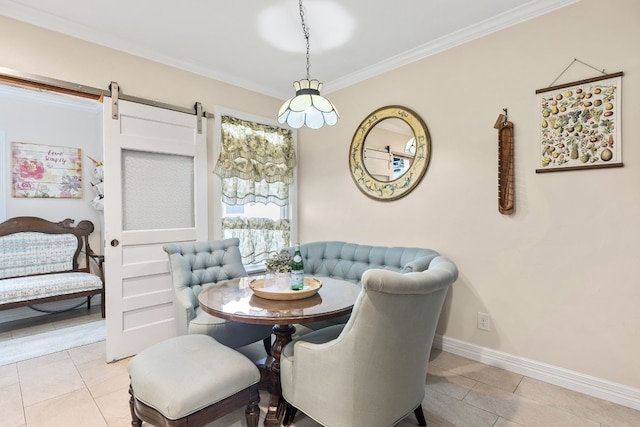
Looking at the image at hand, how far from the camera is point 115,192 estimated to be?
2.62 m

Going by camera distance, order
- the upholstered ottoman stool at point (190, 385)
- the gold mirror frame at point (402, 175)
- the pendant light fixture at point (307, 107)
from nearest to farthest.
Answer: the upholstered ottoman stool at point (190, 385) < the pendant light fixture at point (307, 107) < the gold mirror frame at point (402, 175)

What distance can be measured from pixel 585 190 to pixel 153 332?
3.49 meters

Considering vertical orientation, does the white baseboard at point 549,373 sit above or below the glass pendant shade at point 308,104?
below

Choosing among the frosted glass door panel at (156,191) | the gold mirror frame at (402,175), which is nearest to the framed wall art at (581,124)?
the gold mirror frame at (402,175)

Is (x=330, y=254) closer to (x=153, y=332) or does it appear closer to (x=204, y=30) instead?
(x=153, y=332)

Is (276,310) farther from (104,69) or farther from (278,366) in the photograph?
(104,69)

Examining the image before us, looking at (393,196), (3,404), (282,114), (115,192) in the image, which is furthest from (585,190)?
(3,404)

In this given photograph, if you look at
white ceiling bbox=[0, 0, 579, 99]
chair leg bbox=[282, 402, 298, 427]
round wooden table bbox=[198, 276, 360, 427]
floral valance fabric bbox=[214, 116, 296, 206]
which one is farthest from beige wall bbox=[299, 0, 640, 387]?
chair leg bbox=[282, 402, 298, 427]

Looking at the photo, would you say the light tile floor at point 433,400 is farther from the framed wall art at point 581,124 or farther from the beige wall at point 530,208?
the framed wall art at point 581,124

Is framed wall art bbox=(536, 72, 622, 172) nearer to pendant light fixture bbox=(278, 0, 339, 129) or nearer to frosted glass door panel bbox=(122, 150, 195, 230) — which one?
pendant light fixture bbox=(278, 0, 339, 129)

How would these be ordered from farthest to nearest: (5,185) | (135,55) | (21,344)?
(5,185), (21,344), (135,55)

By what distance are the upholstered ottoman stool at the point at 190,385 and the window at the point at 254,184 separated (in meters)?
1.83

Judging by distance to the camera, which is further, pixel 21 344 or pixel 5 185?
pixel 5 185

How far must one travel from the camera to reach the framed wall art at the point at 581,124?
2.00 meters
